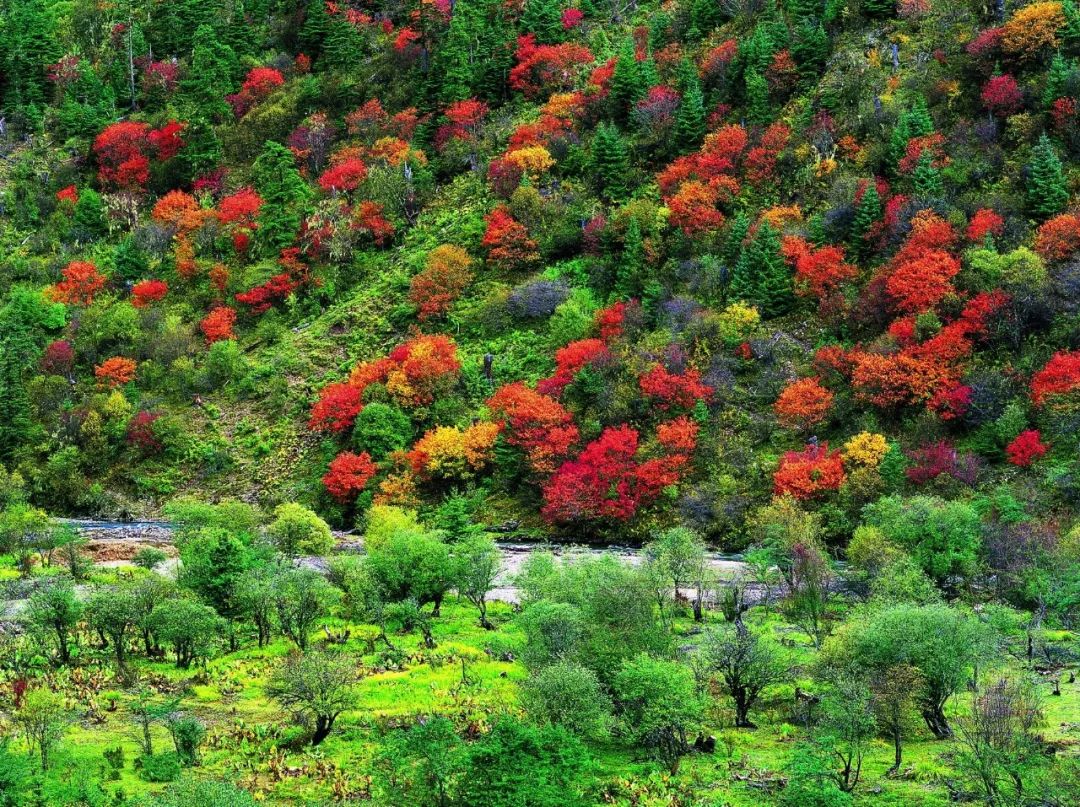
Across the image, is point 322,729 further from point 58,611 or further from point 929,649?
point 929,649

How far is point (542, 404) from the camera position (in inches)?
3366

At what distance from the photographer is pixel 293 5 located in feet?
469

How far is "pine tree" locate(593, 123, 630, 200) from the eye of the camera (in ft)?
346

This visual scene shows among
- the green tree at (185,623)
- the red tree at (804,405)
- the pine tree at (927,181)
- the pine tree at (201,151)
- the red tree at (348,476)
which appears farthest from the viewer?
the pine tree at (201,151)

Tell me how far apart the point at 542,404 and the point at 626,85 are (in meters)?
40.4

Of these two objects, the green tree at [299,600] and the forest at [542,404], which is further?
the green tree at [299,600]

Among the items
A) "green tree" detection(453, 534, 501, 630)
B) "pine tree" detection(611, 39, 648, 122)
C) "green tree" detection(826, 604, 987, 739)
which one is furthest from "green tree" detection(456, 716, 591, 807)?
"pine tree" detection(611, 39, 648, 122)

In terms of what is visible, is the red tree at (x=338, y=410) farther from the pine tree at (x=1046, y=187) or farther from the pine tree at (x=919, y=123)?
the pine tree at (x=1046, y=187)

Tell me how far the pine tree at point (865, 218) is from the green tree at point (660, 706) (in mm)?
48501

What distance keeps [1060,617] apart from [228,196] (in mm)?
90461

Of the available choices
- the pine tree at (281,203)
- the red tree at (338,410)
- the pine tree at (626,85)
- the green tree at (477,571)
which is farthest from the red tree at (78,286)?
the green tree at (477,571)

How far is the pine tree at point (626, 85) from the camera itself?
365 feet

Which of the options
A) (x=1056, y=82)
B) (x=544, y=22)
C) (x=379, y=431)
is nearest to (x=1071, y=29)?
(x=1056, y=82)

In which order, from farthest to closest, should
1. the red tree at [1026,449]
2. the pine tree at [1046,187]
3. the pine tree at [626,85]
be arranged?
the pine tree at [626,85] → the pine tree at [1046,187] → the red tree at [1026,449]
